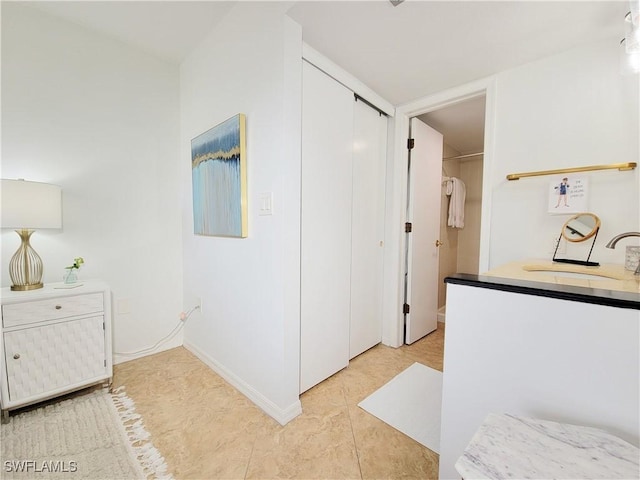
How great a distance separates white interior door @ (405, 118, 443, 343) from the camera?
236cm

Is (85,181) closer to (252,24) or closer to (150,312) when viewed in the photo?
(150,312)

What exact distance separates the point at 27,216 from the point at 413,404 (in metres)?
2.51

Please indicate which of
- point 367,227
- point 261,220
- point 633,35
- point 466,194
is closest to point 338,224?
point 367,227

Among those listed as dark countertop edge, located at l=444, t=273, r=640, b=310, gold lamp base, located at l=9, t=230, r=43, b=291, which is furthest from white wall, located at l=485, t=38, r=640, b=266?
gold lamp base, located at l=9, t=230, r=43, b=291

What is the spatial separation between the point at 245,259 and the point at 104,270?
4.09 ft

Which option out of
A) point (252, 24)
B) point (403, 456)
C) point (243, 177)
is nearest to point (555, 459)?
point (403, 456)

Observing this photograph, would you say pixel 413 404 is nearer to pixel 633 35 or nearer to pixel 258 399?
pixel 258 399

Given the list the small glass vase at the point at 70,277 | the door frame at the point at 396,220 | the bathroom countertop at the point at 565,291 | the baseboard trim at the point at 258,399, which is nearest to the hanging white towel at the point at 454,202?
the door frame at the point at 396,220

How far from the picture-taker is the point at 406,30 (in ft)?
4.68

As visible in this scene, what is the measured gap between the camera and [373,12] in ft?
4.32

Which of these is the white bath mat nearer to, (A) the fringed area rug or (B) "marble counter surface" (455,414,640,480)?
(B) "marble counter surface" (455,414,640,480)

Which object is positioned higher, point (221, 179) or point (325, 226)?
point (221, 179)

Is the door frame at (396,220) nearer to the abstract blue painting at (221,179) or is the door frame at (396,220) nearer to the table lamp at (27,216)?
the abstract blue painting at (221,179)

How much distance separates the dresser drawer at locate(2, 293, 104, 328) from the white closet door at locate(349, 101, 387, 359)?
176 centimetres
